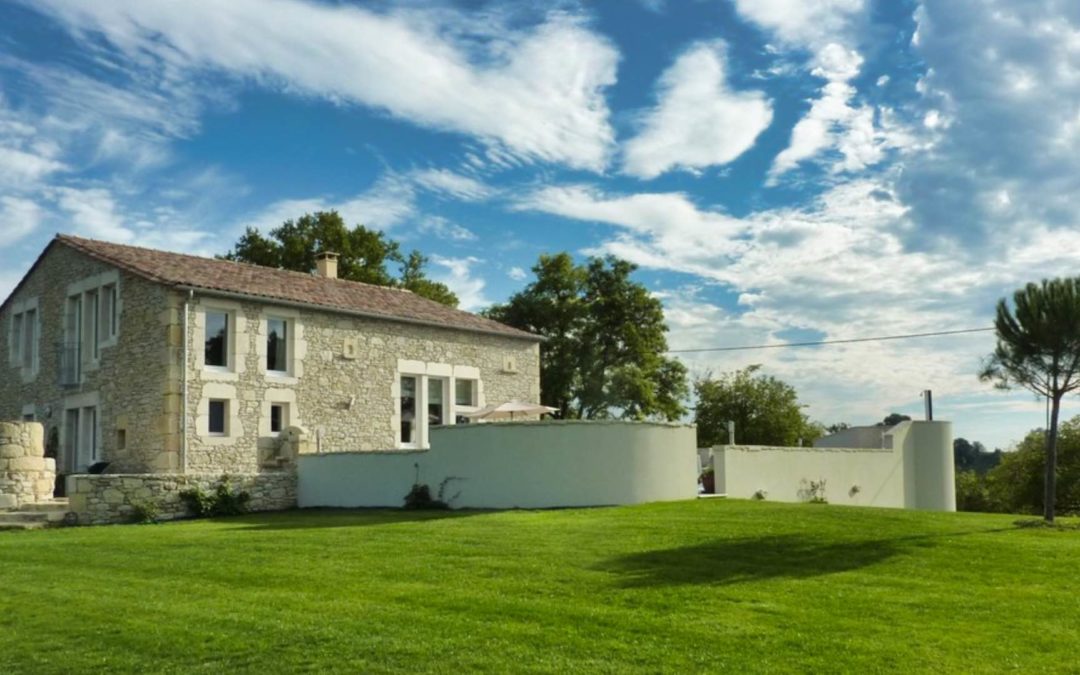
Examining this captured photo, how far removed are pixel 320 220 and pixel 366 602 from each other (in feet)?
112

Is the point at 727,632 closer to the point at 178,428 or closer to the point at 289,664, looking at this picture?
the point at 289,664

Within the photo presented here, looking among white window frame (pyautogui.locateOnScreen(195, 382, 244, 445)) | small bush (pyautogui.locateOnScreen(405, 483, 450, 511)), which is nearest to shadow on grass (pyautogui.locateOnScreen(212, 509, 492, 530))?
small bush (pyautogui.locateOnScreen(405, 483, 450, 511))

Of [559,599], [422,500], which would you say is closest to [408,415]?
[422,500]

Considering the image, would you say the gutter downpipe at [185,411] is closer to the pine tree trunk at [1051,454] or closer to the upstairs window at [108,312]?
the upstairs window at [108,312]

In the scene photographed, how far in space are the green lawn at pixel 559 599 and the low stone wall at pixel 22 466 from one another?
6.83 m

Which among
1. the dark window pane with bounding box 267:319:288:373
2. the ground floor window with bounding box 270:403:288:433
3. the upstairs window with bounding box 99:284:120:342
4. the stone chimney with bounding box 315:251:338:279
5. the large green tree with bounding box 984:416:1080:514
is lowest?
the large green tree with bounding box 984:416:1080:514

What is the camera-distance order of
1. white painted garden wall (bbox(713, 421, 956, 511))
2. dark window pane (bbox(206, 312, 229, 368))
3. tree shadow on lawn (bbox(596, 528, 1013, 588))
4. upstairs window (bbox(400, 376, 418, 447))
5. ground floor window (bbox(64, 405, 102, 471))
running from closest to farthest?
tree shadow on lawn (bbox(596, 528, 1013, 588))
dark window pane (bbox(206, 312, 229, 368))
white painted garden wall (bbox(713, 421, 956, 511))
ground floor window (bbox(64, 405, 102, 471))
upstairs window (bbox(400, 376, 418, 447))

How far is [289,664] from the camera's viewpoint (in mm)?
7953

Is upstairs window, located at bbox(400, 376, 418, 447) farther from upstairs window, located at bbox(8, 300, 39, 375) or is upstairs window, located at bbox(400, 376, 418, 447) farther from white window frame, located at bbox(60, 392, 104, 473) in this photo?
upstairs window, located at bbox(8, 300, 39, 375)

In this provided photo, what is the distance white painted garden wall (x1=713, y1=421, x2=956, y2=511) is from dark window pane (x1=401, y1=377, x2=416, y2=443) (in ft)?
30.6

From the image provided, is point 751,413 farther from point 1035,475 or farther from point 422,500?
point 422,500

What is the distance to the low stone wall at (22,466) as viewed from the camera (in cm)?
A: 2145

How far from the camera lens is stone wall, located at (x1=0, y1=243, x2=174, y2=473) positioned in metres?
23.1

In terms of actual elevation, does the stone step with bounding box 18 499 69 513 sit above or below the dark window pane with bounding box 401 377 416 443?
below
